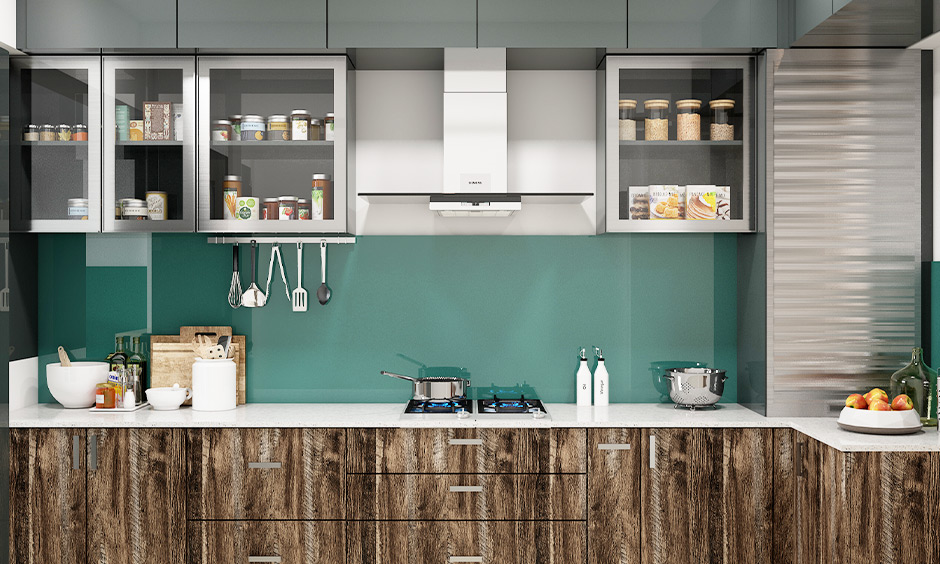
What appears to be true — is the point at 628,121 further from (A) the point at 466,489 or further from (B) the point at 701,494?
(A) the point at 466,489

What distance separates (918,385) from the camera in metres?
2.69

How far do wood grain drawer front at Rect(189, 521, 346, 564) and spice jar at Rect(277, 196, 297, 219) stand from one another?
1.19m

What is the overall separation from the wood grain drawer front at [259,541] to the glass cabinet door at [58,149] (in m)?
1.28

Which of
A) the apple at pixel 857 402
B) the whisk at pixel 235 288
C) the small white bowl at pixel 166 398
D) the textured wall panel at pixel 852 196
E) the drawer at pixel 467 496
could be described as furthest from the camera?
the whisk at pixel 235 288

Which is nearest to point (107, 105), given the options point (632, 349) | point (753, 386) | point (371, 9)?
point (371, 9)

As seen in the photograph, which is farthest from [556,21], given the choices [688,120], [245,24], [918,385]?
[918,385]

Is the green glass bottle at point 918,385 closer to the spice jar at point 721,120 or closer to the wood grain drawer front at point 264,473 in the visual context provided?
the spice jar at point 721,120

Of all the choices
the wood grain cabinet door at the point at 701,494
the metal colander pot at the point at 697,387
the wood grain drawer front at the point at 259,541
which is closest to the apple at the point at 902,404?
the wood grain cabinet door at the point at 701,494

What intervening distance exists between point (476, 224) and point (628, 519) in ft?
4.50

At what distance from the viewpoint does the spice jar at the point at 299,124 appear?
2906 mm

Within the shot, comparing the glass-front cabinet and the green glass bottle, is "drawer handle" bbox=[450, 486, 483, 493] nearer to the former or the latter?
the glass-front cabinet

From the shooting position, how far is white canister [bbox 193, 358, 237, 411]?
2908 mm

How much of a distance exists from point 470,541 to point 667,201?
153cm

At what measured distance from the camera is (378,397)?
3.19m
